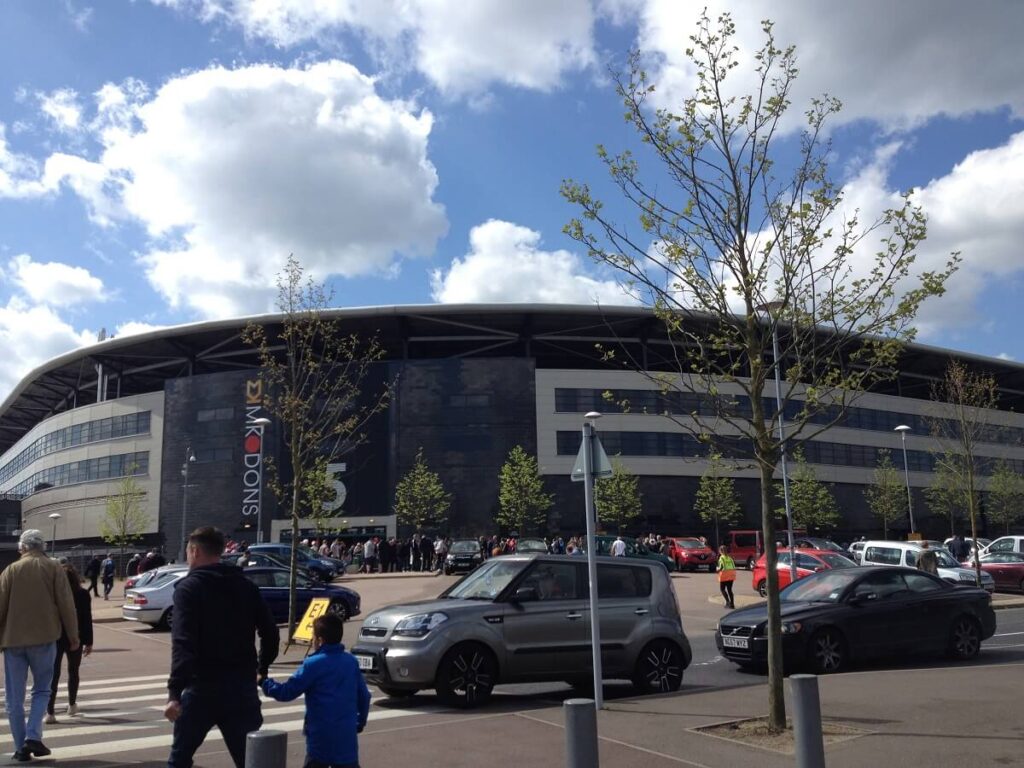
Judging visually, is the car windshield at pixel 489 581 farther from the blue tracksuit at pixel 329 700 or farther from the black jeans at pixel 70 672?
the blue tracksuit at pixel 329 700

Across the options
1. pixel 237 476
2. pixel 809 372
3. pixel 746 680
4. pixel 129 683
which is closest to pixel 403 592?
pixel 129 683

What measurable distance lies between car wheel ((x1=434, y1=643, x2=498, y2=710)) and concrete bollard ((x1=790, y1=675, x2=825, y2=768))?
16.7 feet

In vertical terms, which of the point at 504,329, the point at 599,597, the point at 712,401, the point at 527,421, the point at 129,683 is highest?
the point at 504,329

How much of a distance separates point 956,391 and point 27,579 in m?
29.7

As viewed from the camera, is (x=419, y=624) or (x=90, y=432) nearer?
(x=419, y=624)

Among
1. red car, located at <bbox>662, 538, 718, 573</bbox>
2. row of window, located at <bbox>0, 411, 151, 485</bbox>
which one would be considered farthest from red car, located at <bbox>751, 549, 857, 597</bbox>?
row of window, located at <bbox>0, 411, 151, 485</bbox>

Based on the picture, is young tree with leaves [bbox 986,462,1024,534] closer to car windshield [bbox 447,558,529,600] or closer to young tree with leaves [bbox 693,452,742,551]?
young tree with leaves [bbox 693,452,742,551]

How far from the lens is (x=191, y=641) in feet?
16.2

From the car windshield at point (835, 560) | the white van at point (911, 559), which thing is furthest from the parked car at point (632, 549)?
the car windshield at point (835, 560)

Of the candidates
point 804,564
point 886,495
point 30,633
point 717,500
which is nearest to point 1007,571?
point 804,564

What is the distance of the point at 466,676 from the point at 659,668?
2543 mm

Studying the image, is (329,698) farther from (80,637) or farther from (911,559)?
(911,559)

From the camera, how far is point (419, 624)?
9977 mm

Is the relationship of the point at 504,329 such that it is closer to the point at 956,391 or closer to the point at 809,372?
the point at 956,391
